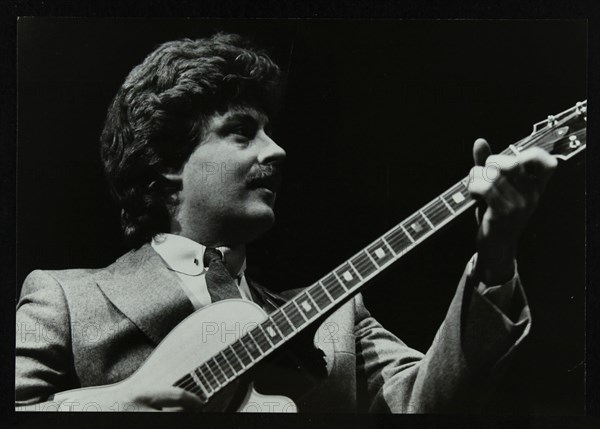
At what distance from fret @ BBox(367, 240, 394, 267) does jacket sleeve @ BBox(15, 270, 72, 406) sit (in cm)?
84

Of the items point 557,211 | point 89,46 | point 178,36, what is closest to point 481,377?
point 557,211

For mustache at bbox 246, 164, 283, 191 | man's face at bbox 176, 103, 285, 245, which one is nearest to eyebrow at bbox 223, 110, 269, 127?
man's face at bbox 176, 103, 285, 245

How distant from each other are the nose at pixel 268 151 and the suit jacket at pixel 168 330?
0.36m

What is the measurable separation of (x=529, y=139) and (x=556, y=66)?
0.27 metres

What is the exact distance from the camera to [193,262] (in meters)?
2.03

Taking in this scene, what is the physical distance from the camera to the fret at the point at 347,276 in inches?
77.5

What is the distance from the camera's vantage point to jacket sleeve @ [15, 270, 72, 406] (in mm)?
2010

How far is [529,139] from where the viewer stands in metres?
1.99

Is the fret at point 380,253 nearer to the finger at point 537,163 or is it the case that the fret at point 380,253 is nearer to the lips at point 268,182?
the lips at point 268,182

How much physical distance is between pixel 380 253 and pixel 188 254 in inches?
20.5

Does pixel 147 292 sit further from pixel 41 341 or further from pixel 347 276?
pixel 347 276

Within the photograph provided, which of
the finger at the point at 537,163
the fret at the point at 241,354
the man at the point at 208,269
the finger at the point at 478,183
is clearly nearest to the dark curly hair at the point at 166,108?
the man at the point at 208,269

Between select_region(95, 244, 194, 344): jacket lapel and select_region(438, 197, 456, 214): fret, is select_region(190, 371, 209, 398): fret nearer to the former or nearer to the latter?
select_region(95, 244, 194, 344): jacket lapel

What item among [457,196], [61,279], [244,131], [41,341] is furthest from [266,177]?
[41,341]
